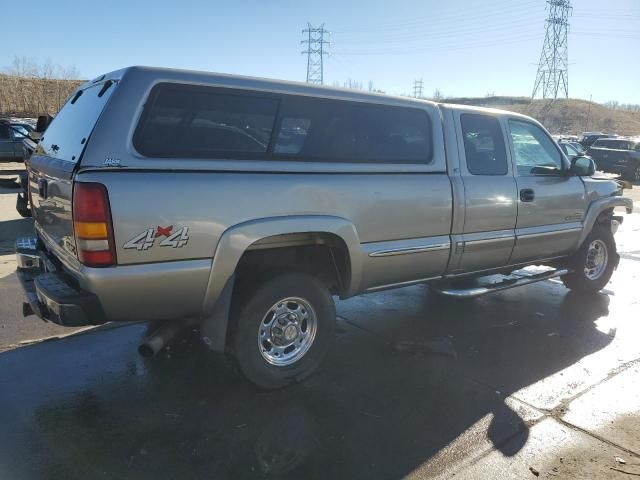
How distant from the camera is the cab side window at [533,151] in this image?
4.97 m

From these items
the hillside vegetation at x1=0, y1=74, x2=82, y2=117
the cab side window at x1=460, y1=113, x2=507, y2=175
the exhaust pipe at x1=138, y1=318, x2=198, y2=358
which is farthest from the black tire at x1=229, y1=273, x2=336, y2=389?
the hillside vegetation at x1=0, y1=74, x2=82, y2=117

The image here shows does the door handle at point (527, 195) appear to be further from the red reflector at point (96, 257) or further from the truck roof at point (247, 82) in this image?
the red reflector at point (96, 257)

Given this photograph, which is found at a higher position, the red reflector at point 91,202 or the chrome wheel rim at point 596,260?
the red reflector at point 91,202

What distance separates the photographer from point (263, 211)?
10.5 ft

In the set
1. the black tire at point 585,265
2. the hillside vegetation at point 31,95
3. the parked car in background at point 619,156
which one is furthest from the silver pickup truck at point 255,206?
the hillside vegetation at point 31,95

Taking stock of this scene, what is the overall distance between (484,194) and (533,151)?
1.13m

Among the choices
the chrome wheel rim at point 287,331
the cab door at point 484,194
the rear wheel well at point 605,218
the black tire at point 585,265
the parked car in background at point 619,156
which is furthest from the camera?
the parked car in background at point 619,156

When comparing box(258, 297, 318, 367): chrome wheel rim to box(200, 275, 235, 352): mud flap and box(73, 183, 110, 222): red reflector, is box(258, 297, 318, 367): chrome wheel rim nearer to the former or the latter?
box(200, 275, 235, 352): mud flap

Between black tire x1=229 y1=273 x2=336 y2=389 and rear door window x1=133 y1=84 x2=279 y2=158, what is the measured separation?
3.05 ft

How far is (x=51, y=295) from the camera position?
9.66 feet

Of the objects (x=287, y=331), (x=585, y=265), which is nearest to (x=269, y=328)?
(x=287, y=331)

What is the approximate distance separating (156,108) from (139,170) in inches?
16.3

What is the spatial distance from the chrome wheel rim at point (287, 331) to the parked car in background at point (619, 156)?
22370mm

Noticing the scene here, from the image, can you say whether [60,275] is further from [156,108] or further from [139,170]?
[156,108]
